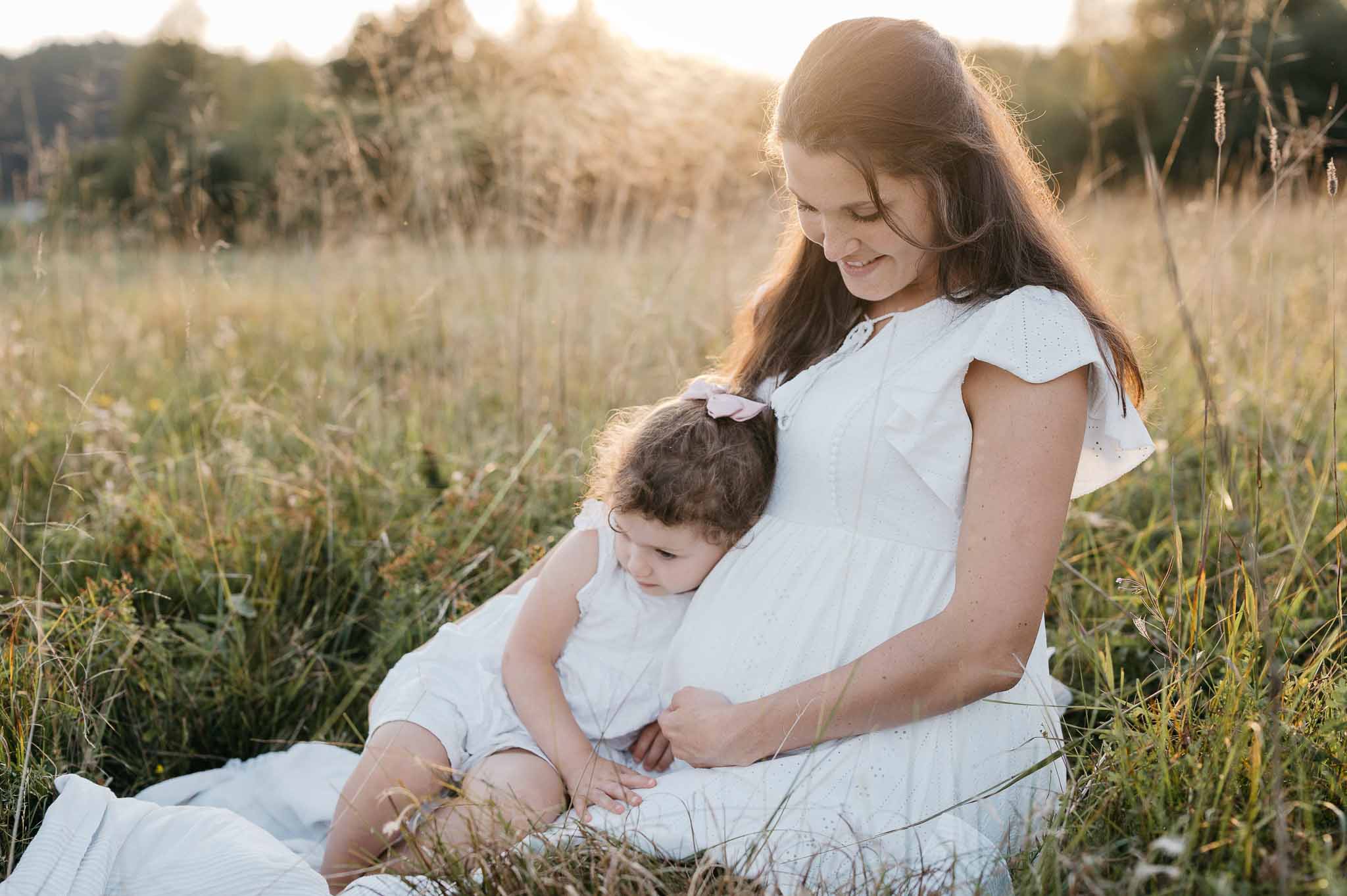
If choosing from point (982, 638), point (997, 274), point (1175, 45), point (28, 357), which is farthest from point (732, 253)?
point (1175, 45)

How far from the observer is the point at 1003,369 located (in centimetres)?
146

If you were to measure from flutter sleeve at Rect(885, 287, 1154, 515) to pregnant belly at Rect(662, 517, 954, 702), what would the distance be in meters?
0.14

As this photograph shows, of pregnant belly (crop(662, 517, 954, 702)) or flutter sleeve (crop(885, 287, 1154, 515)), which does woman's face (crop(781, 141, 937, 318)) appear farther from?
pregnant belly (crop(662, 517, 954, 702))

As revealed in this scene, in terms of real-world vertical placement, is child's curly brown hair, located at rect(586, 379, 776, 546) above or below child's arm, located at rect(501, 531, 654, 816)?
above

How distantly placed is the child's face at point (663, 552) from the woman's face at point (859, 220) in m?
0.49

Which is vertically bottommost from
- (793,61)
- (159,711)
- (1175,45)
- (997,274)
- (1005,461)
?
(159,711)

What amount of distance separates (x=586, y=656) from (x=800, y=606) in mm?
410

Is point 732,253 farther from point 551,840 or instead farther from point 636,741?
point 551,840

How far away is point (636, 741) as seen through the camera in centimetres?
178

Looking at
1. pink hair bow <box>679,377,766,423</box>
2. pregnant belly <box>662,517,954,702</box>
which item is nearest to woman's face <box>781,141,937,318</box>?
pink hair bow <box>679,377,766,423</box>

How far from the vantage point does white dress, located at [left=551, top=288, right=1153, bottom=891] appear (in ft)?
4.67

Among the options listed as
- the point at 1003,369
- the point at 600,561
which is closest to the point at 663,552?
the point at 600,561

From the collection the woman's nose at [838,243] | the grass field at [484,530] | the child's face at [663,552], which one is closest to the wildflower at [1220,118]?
the grass field at [484,530]

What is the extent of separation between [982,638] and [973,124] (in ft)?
2.56
